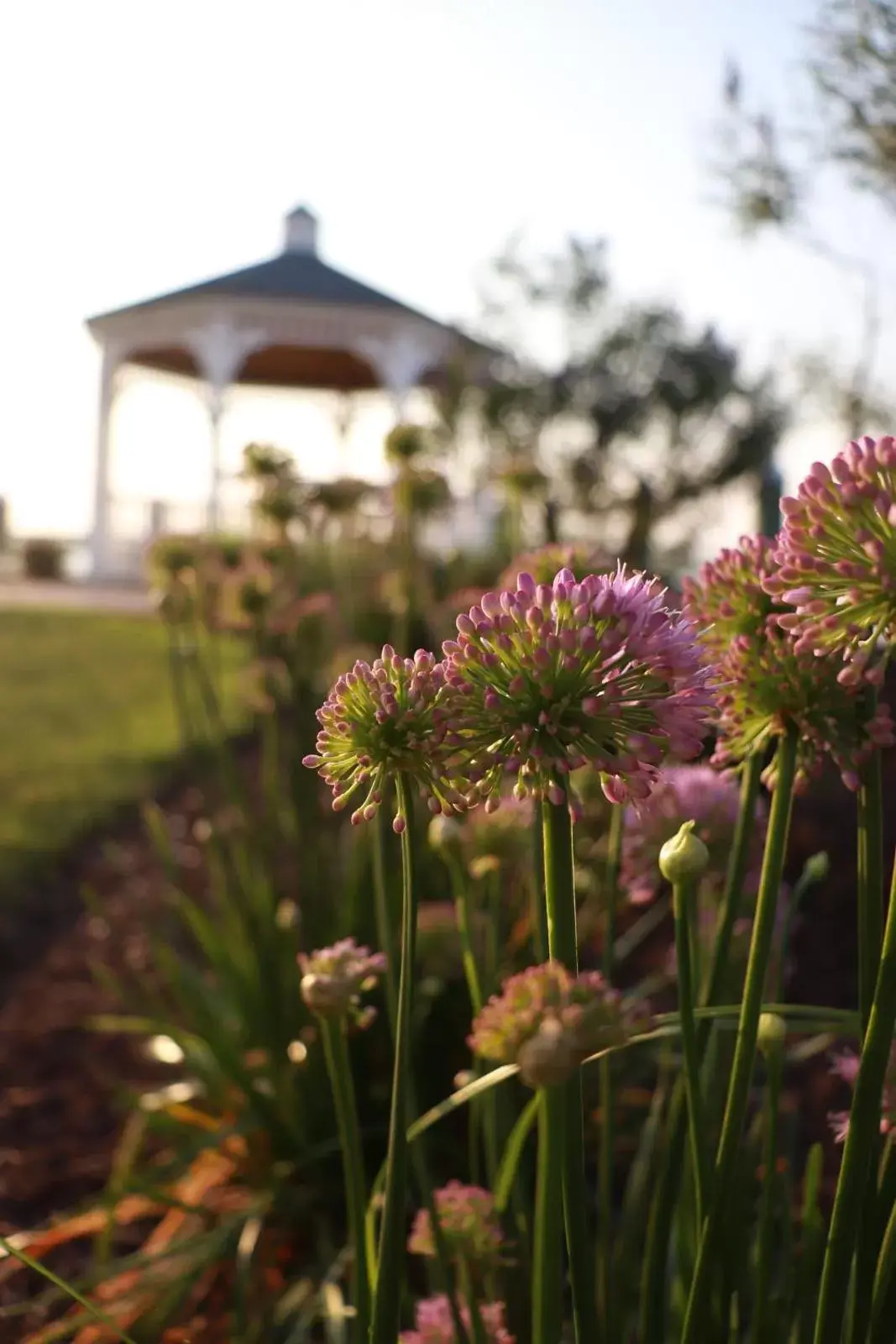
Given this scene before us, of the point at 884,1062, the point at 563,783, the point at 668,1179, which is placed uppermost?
the point at 563,783

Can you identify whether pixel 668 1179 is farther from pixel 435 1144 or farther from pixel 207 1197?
pixel 207 1197

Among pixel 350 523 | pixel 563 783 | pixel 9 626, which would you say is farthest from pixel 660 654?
pixel 9 626

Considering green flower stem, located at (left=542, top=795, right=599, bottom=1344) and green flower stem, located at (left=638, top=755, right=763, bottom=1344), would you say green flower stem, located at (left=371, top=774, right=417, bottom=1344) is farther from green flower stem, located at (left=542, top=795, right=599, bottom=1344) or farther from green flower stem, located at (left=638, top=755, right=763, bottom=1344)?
green flower stem, located at (left=638, top=755, right=763, bottom=1344)

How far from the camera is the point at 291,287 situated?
1441 cm

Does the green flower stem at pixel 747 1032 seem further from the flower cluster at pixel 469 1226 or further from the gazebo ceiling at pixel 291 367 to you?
the gazebo ceiling at pixel 291 367

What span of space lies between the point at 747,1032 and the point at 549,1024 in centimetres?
22

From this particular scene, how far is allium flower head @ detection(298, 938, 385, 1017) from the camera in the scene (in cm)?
84

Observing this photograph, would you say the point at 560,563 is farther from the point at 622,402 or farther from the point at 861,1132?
the point at 622,402

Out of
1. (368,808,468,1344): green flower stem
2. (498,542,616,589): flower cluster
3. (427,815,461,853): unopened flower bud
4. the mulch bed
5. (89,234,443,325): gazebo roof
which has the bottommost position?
the mulch bed

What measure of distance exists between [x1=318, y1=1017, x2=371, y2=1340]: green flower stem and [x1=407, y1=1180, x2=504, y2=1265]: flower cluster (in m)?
0.08

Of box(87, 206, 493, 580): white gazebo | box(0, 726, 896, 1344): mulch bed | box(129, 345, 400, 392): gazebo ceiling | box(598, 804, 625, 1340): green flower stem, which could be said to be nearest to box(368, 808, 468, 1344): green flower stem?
box(598, 804, 625, 1340): green flower stem

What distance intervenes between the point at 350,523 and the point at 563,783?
89.2 inches

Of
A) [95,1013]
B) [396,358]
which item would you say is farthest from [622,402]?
[95,1013]

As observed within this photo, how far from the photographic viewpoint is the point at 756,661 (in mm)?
839
